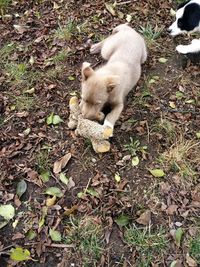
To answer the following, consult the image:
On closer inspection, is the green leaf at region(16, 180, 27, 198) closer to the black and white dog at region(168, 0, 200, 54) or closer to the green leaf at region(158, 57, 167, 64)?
the green leaf at region(158, 57, 167, 64)

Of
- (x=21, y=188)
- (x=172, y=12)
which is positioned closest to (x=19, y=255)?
(x=21, y=188)

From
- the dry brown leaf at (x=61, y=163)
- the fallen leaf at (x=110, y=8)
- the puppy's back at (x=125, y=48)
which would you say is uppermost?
the puppy's back at (x=125, y=48)

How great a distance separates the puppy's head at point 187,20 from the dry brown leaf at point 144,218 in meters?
2.35

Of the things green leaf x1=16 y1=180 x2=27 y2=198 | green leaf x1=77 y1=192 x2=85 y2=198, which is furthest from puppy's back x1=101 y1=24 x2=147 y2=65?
green leaf x1=16 y1=180 x2=27 y2=198

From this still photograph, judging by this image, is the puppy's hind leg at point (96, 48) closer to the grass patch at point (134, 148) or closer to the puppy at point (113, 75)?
the puppy at point (113, 75)

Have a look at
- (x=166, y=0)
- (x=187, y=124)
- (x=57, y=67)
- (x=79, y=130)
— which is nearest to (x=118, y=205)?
(x=79, y=130)

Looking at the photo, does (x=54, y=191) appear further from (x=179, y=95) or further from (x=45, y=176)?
(x=179, y=95)

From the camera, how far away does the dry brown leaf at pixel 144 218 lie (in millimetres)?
3426

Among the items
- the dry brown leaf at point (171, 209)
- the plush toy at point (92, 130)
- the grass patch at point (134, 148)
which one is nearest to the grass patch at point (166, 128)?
the grass patch at point (134, 148)

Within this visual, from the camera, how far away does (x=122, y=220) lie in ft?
11.3

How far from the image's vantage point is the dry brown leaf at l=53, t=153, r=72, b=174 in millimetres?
3732

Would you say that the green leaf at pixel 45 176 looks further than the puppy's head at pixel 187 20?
No

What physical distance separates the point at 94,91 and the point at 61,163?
695 mm

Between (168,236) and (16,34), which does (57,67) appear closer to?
(16,34)
